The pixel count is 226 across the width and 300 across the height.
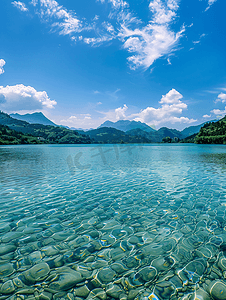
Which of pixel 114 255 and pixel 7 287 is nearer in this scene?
pixel 7 287

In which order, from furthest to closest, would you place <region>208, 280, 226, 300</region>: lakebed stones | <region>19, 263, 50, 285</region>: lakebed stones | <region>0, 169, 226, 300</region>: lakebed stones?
1. <region>19, 263, 50, 285</region>: lakebed stones
2. <region>0, 169, 226, 300</region>: lakebed stones
3. <region>208, 280, 226, 300</region>: lakebed stones

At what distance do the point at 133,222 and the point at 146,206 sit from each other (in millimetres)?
2902

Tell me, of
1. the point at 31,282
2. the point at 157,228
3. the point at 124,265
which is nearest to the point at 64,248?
the point at 31,282

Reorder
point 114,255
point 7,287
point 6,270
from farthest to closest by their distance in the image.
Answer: point 114,255, point 6,270, point 7,287

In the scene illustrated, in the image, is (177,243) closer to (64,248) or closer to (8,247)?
(64,248)

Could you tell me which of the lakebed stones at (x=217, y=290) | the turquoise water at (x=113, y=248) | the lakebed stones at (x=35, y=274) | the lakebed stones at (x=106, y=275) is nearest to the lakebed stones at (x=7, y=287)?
the turquoise water at (x=113, y=248)

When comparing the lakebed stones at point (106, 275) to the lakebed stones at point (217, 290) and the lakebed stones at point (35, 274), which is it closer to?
the lakebed stones at point (35, 274)

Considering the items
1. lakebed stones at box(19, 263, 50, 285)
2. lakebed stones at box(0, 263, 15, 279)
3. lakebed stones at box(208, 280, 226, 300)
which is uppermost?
lakebed stones at box(208, 280, 226, 300)

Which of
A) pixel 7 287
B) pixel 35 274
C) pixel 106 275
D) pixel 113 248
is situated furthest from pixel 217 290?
pixel 7 287

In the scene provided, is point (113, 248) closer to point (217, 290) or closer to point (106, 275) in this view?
point (106, 275)

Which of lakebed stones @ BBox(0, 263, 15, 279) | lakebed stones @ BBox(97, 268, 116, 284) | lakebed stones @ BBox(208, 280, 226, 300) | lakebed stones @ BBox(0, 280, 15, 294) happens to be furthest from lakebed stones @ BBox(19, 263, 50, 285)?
lakebed stones @ BBox(208, 280, 226, 300)

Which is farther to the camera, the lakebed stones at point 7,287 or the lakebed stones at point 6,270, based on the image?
the lakebed stones at point 6,270

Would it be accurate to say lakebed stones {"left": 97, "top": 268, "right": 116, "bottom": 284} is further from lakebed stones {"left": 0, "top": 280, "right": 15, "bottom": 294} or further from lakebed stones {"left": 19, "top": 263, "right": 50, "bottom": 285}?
lakebed stones {"left": 0, "top": 280, "right": 15, "bottom": 294}

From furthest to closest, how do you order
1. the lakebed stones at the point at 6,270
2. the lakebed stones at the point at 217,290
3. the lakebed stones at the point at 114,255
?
1. the lakebed stones at the point at 6,270
2. the lakebed stones at the point at 114,255
3. the lakebed stones at the point at 217,290
